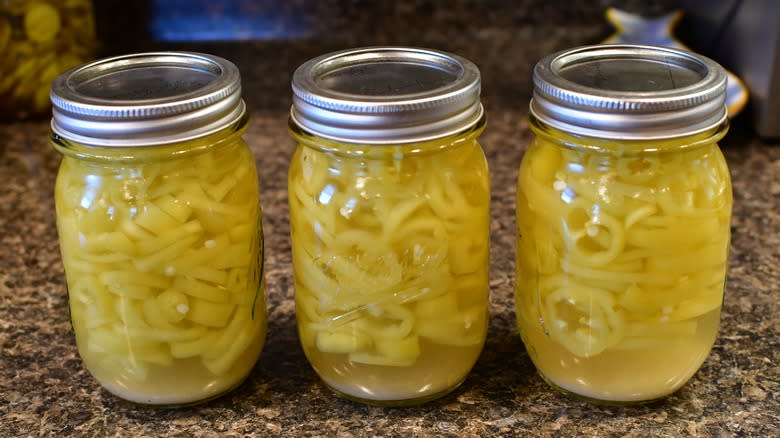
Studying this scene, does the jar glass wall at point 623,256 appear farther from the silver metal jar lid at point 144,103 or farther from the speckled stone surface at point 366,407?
the silver metal jar lid at point 144,103

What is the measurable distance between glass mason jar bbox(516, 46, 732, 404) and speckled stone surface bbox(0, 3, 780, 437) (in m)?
0.04

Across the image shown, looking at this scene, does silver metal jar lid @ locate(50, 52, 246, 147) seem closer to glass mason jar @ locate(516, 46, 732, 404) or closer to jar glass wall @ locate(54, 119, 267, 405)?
jar glass wall @ locate(54, 119, 267, 405)

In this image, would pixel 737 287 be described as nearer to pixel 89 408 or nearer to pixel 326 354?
pixel 326 354

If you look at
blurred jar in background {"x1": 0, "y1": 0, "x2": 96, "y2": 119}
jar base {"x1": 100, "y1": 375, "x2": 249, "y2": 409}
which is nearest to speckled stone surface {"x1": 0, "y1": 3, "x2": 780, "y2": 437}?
jar base {"x1": 100, "y1": 375, "x2": 249, "y2": 409}

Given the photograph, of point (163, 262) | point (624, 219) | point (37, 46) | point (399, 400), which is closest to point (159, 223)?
point (163, 262)

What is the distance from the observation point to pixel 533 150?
0.81 metres

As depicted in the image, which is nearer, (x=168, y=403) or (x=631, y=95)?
(x=631, y=95)

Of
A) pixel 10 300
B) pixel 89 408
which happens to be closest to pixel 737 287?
pixel 89 408

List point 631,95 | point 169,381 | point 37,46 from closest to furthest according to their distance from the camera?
point 631,95, point 169,381, point 37,46

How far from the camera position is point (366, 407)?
33.4 inches

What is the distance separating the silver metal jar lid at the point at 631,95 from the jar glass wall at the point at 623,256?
1cm

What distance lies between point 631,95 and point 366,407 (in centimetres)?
35

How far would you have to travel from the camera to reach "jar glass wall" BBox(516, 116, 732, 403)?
2.45 feet

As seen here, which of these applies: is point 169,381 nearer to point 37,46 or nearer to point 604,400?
point 604,400
